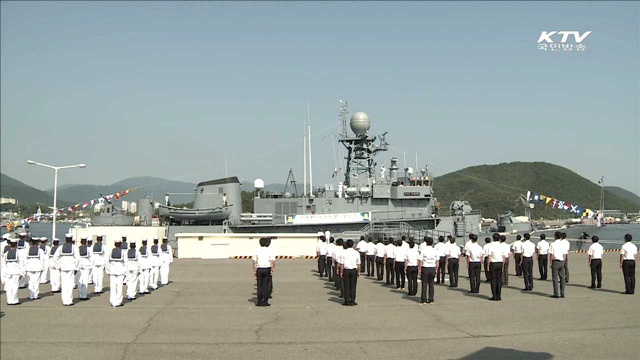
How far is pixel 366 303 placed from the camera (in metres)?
12.5

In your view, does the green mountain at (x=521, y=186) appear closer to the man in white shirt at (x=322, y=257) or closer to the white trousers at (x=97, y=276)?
the man in white shirt at (x=322, y=257)

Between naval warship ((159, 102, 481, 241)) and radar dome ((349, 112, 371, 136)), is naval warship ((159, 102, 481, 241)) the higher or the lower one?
the lower one

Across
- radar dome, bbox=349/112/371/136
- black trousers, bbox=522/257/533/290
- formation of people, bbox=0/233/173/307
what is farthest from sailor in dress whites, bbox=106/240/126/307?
radar dome, bbox=349/112/371/136

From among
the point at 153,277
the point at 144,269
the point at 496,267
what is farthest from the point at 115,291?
the point at 496,267

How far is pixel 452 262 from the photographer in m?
15.6

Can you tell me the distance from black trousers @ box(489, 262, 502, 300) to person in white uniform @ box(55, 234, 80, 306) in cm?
1034

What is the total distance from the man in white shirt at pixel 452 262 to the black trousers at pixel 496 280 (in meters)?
2.57

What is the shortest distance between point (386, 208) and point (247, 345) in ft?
81.8

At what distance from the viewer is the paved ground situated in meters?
7.61

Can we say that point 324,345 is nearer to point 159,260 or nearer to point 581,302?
point 581,302

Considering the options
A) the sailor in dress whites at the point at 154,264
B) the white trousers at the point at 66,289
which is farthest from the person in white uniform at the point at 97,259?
the white trousers at the point at 66,289

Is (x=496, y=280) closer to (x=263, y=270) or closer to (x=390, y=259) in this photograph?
(x=390, y=259)

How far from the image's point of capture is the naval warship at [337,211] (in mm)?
30188

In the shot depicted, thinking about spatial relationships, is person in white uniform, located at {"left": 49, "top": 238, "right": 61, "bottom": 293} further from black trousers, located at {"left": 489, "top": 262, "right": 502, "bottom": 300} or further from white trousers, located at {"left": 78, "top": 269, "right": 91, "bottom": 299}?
black trousers, located at {"left": 489, "top": 262, "right": 502, "bottom": 300}
